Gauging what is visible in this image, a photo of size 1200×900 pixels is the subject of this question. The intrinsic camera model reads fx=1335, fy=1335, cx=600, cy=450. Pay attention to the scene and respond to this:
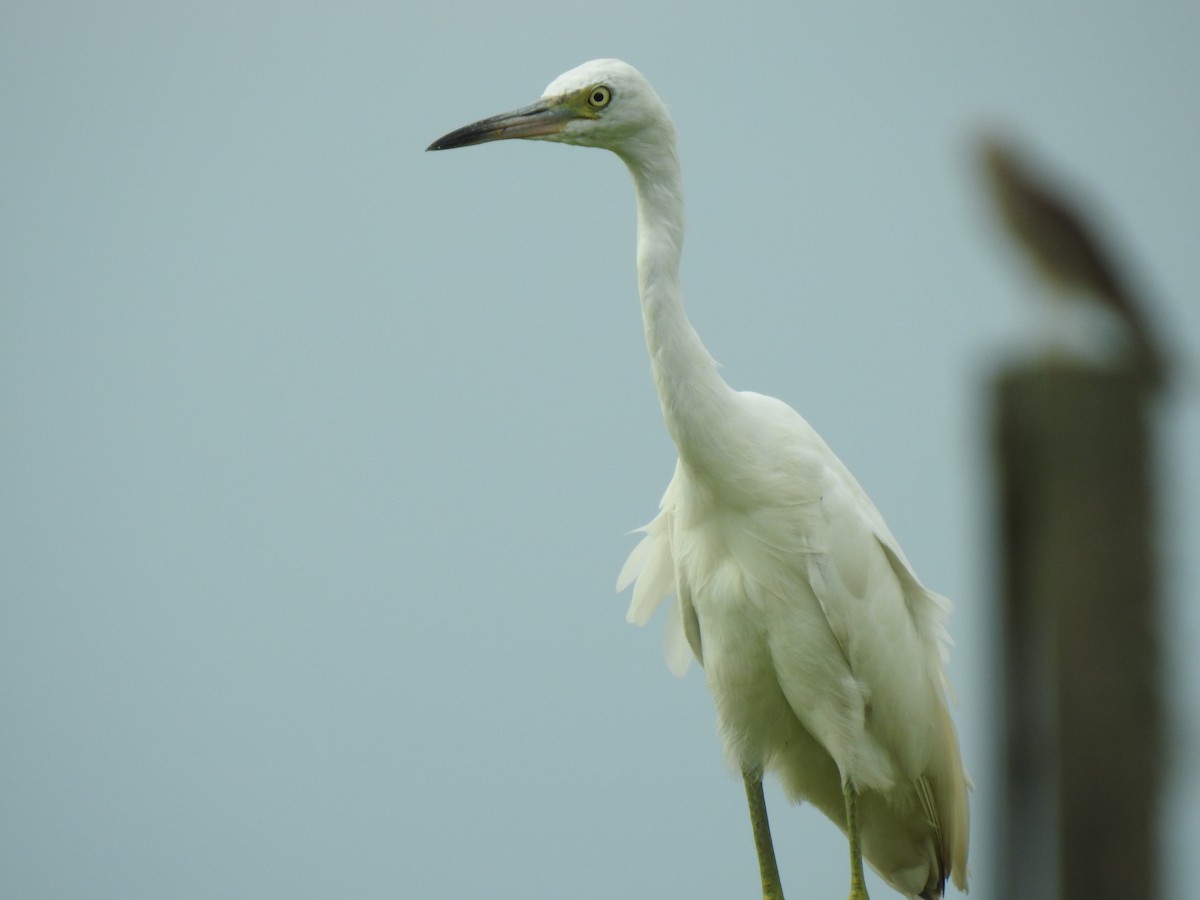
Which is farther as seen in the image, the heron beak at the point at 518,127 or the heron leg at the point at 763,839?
the heron leg at the point at 763,839

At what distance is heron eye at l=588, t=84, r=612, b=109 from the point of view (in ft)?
10.6

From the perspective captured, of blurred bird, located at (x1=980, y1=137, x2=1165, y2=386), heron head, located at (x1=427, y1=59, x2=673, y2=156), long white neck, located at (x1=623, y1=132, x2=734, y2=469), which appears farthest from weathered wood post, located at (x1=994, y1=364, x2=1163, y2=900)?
heron head, located at (x1=427, y1=59, x2=673, y2=156)

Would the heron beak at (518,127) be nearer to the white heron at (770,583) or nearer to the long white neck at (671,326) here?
the white heron at (770,583)

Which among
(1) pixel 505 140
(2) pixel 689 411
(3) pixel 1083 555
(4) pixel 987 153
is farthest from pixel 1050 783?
(1) pixel 505 140

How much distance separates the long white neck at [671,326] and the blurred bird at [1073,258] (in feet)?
4.70

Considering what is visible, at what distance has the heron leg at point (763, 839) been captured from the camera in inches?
142

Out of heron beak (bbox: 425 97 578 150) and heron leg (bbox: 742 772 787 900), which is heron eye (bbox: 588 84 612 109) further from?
heron leg (bbox: 742 772 787 900)

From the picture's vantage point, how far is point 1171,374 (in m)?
1.62

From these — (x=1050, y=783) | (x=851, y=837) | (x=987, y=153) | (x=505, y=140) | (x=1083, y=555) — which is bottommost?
(x=851, y=837)

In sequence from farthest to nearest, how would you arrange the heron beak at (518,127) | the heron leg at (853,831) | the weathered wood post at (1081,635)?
1. the heron leg at (853,831)
2. the heron beak at (518,127)
3. the weathered wood post at (1081,635)

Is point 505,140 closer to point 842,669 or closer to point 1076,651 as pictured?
point 842,669

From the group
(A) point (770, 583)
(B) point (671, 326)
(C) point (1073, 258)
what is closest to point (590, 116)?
(B) point (671, 326)

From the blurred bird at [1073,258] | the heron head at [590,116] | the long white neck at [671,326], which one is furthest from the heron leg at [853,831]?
the blurred bird at [1073,258]

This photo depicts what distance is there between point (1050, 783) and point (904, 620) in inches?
75.8
